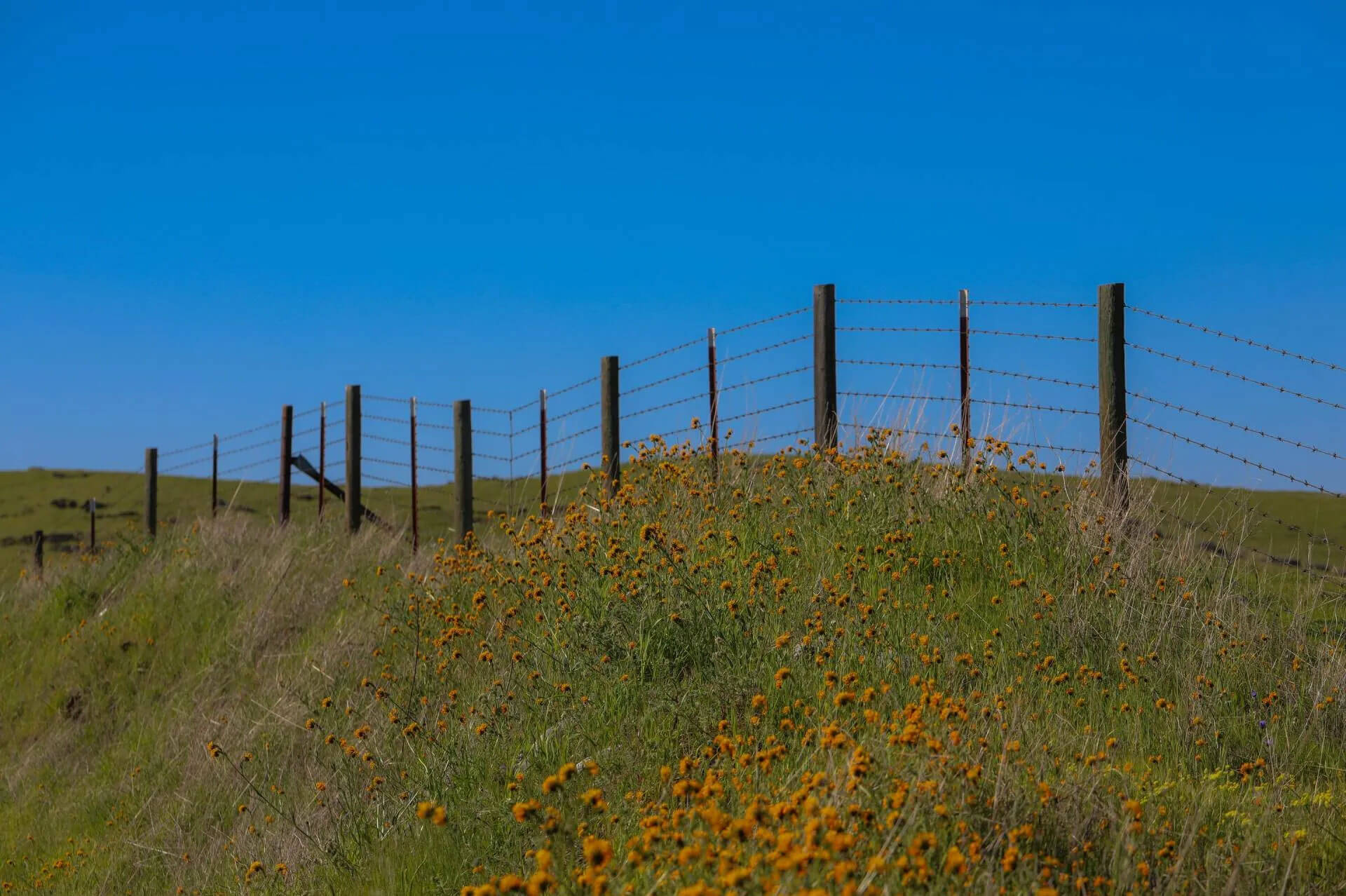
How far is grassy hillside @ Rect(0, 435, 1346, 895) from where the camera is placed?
373cm

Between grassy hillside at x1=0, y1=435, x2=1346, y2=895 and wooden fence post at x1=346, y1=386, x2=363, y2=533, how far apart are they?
13.0 ft

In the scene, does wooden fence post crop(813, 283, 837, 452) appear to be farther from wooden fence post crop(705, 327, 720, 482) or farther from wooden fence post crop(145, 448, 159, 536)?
wooden fence post crop(145, 448, 159, 536)

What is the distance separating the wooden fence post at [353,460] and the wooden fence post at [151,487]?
552cm

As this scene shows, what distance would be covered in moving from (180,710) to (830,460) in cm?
580

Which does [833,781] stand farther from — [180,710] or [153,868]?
[180,710]

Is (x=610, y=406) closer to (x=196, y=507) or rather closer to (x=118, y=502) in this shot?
(x=196, y=507)

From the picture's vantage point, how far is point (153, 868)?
6.93 m

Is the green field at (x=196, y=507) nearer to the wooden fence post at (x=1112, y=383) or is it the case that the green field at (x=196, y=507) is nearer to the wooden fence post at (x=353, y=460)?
the wooden fence post at (x=353, y=460)

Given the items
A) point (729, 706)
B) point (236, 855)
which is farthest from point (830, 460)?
point (236, 855)

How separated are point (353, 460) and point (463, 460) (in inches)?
107

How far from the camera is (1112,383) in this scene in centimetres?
922

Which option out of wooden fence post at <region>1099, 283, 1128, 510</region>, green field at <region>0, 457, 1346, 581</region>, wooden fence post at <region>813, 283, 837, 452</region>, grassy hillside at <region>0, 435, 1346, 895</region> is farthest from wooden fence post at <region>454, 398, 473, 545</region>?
wooden fence post at <region>1099, 283, 1128, 510</region>

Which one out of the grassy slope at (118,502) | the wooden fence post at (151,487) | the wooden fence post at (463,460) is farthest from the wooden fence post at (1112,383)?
the wooden fence post at (151,487)

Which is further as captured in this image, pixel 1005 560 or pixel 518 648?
pixel 1005 560
